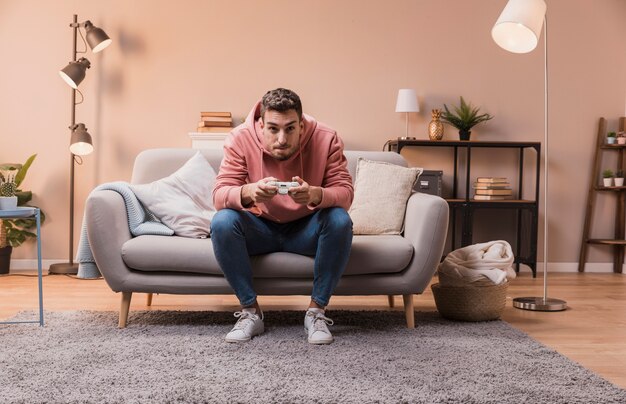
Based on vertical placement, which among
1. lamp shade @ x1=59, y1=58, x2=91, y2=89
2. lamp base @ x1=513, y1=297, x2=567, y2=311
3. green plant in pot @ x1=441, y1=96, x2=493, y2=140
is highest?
lamp shade @ x1=59, y1=58, x2=91, y2=89

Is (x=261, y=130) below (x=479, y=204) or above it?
above

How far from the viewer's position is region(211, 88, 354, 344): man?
2.51m

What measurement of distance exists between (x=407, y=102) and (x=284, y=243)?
2.21 m

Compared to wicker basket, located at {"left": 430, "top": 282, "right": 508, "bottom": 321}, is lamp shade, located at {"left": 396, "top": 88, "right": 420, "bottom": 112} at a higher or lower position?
higher

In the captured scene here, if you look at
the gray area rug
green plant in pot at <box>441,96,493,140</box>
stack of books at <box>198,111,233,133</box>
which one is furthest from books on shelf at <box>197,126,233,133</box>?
the gray area rug

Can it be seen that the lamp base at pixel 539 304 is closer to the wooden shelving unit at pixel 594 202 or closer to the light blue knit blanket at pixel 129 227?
the wooden shelving unit at pixel 594 202

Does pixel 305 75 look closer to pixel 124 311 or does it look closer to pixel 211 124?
pixel 211 124

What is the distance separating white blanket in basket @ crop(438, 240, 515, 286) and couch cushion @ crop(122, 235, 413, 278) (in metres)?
0.35

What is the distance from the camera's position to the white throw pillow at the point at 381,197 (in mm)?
3068

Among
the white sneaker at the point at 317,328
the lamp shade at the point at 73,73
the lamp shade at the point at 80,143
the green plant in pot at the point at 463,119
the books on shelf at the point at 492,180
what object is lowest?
the white sneaker at the point at 317,328

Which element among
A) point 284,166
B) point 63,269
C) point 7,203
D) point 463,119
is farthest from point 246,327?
point 463,119

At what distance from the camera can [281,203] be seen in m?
2.67

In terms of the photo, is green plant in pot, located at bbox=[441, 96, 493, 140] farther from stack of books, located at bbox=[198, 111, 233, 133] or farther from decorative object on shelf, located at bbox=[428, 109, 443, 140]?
stack of books, located at bbox=[198, 111, 233, 133]

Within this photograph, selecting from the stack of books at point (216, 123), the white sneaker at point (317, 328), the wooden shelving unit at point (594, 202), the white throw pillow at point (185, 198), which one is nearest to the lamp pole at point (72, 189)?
the stack of books at point (216, 123)
